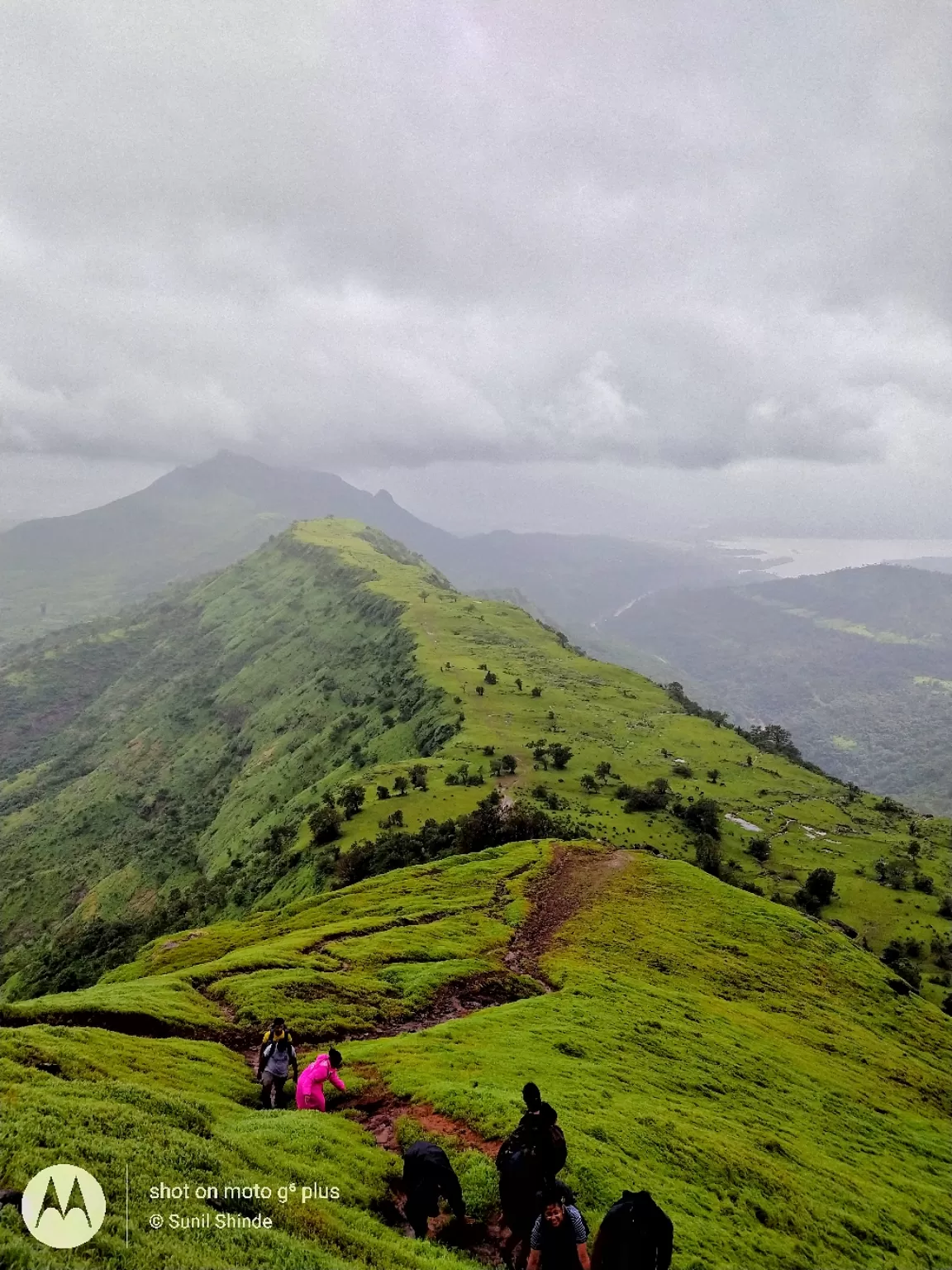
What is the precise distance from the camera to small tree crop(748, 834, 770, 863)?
363ft

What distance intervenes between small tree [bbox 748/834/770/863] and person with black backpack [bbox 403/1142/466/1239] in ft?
348

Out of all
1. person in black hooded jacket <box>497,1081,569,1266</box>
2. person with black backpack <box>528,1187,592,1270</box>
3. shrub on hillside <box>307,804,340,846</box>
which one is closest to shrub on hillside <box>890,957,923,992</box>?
shrub on hillside <box>307,804,340,846</box>

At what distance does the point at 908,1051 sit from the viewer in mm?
53219

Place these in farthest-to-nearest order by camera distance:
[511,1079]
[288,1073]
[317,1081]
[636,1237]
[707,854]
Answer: [707,854], [511,1079], [288,1073], [317,1081], [636,1237]

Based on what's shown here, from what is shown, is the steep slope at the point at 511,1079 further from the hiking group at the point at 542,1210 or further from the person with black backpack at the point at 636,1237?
the person with black backpack at the point at 636,1237

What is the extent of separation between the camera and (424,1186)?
1722cm

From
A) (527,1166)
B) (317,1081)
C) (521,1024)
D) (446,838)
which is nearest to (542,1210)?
(527,1166)

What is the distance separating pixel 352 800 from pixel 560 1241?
10496 centimetres

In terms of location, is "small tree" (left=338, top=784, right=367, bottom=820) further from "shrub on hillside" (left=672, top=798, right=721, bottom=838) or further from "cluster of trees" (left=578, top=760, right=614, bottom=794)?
"shrub on hillside" (left=672, top=798, right=721, bottom=838)

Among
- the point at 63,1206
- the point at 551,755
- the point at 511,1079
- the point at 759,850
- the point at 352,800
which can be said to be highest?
the point at 63,1206

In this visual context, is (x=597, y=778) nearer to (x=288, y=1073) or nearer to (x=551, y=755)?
(x=551, y=755)

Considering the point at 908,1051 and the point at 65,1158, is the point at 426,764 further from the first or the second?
the point at 65,1158

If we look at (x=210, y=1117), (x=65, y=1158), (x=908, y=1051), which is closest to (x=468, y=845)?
(x=908, y=1051)

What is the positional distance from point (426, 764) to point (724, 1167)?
10627 cm
